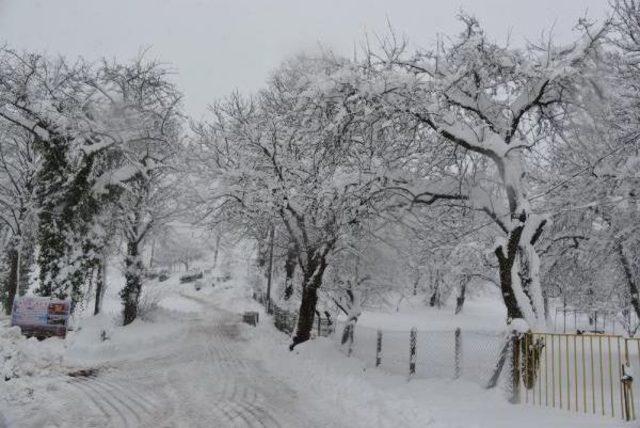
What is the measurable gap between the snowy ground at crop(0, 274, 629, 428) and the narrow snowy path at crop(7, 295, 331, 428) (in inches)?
0.7

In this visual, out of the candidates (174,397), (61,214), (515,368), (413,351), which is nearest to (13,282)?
(61,214)

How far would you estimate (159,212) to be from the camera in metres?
27.5

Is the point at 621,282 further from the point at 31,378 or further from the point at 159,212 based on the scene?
the point at 159,212

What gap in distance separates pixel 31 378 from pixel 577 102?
41.1 ft

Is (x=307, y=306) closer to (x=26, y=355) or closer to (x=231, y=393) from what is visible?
(x=231, y=393)

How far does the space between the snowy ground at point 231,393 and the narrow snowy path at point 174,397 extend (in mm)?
18

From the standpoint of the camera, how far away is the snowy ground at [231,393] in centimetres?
788

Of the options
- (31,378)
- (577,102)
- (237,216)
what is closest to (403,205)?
(577,102)

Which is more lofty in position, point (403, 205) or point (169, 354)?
point (403, 205)

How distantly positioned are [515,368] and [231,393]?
17.6 ft

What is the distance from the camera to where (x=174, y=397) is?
9641 mm

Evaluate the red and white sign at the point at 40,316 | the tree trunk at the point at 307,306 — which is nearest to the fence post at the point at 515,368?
the tree trunk at the point at 307,306

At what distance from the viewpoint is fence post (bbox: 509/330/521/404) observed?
29.4ft

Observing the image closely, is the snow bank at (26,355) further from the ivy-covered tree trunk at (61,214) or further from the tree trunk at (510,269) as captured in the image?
the tree trunk at (510,269)
